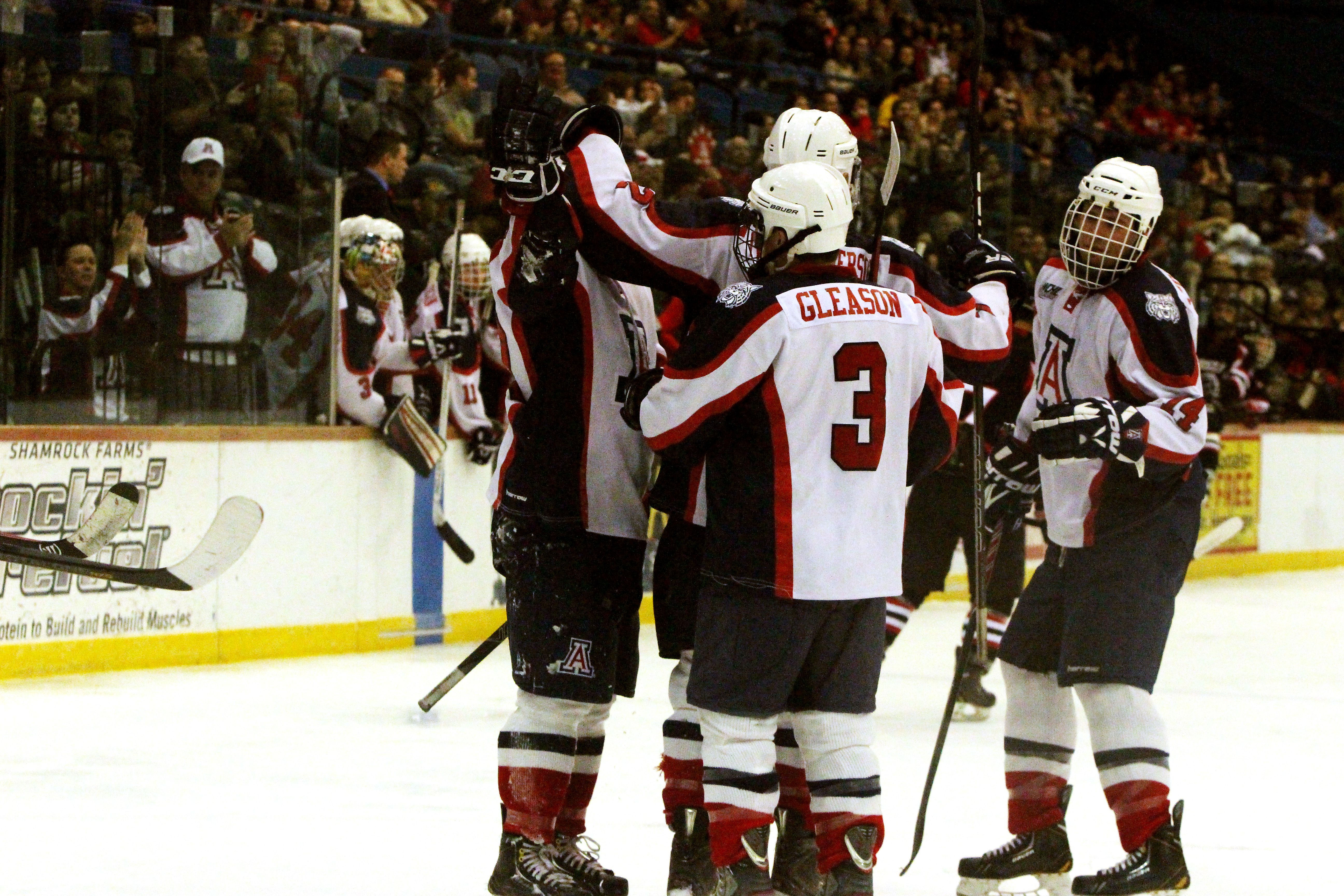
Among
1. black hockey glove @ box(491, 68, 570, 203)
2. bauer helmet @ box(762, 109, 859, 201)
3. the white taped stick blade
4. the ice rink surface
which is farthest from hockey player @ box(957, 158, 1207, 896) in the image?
the white taped stick blade

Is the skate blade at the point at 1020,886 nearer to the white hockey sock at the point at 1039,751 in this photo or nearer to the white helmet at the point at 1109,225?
the white hockey sock at the point at 1039,751

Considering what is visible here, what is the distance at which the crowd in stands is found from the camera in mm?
6266

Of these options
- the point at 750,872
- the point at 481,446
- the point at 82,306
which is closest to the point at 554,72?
the point at 481,446

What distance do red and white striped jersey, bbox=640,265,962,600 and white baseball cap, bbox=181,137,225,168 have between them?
375 centimetres

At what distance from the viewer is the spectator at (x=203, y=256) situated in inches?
249

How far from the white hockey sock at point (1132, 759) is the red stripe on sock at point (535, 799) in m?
0.98

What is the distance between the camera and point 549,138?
10.2 ft

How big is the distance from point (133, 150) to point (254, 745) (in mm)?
2310

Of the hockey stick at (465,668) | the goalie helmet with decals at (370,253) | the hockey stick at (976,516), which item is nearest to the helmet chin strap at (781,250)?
the hockey stick at (976,516)

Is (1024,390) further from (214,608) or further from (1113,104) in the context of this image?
(1113,104)

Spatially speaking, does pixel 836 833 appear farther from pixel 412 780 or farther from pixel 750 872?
pixel 412 780

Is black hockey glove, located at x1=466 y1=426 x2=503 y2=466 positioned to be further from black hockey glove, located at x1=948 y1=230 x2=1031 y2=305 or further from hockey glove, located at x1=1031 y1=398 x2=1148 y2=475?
hockey glove, located at x1=1031 y1=398 x2=1148 y2=475

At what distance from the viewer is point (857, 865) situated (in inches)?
120

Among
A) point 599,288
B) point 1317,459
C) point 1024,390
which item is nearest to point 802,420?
point 599,288
